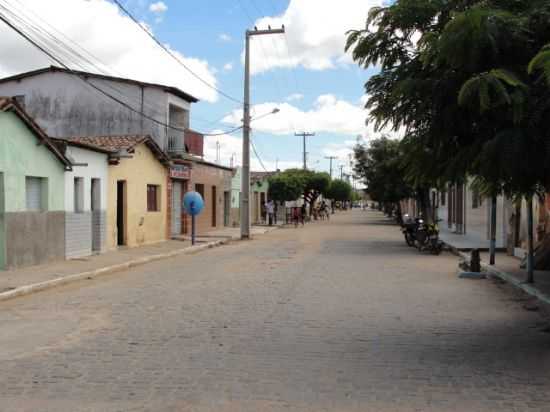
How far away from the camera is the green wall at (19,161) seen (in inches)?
594

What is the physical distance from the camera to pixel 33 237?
53.5 feet

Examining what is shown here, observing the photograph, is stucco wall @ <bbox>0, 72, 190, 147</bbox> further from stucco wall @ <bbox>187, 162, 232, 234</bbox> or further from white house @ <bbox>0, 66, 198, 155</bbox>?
stucco wall @ <bbox>187, 162, 232, 234</bbox>

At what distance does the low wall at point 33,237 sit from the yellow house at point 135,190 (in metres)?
3.74

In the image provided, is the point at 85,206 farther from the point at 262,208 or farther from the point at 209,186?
the point at 262,208

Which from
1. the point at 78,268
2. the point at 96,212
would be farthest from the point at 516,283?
the point at 96,212

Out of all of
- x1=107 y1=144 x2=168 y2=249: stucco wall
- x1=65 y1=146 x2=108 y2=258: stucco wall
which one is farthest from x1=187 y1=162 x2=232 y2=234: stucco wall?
x1=65 y1=146 x2=108 y2=258: stucco wall

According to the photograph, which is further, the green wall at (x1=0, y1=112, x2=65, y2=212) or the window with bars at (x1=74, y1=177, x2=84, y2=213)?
the window with bars at (x1=74, y1=177, x2=84, y2=213)

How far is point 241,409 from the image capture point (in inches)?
207

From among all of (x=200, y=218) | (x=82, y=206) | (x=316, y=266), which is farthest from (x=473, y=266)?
(x=200, y=218)

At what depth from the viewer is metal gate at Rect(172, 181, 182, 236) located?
3014 cm

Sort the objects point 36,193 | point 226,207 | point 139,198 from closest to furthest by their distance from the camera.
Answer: point 36,193 < point 139,198 < point 226,207

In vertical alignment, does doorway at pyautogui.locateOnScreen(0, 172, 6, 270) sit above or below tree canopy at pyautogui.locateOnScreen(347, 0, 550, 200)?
below

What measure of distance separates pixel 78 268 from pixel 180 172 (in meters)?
13.8

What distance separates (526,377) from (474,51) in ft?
10.0
